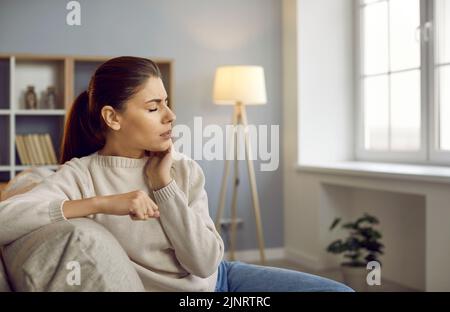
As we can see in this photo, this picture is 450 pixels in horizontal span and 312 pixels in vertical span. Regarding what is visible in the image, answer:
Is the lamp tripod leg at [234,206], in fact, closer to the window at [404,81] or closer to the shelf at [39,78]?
the window at [404,81]

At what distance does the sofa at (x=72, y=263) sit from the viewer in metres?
0.78

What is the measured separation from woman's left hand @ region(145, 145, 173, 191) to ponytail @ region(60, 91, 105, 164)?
5.2 inches

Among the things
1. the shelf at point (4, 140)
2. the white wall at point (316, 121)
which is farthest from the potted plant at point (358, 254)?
the shelf at point (4, 140)

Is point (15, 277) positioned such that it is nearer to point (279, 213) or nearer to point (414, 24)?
point (414, 24)

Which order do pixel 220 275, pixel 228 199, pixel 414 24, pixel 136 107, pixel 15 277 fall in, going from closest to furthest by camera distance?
pixel 15 277
pixel 136 107
pixel 220 275
pixel 414 24
pixel 228 199

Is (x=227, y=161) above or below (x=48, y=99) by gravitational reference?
below

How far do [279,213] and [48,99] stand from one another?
175 centimetres

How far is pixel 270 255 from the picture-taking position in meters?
4.02

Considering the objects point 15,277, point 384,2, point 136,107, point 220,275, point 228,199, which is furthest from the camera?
point 228,199

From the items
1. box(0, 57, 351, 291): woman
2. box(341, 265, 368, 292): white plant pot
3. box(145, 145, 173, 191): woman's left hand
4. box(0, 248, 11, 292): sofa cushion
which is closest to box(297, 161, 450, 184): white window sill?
box(341, 265, 368, 292): white plant pot

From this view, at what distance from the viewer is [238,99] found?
137 inches

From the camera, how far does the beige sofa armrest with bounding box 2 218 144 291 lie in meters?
0.78

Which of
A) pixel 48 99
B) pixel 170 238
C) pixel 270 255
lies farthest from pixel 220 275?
pixel 270 255

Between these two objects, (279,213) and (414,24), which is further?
(279,213)
